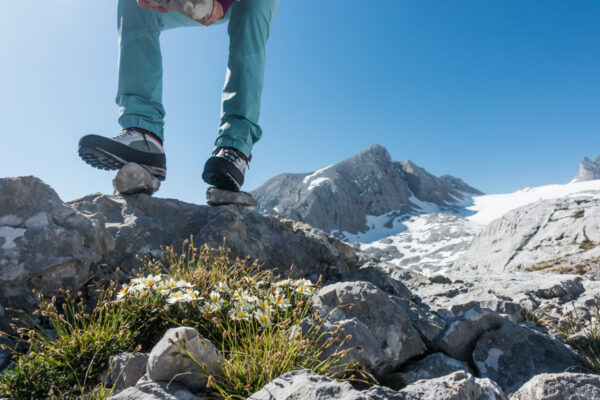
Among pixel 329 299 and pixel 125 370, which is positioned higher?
pixel 329 299

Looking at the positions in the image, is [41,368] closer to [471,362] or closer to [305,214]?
[471,362]

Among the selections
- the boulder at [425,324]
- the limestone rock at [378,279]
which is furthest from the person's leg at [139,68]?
the boulder at [425,324]

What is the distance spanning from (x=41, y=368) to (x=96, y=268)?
1541mm

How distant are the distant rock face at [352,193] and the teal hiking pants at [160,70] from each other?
107 m

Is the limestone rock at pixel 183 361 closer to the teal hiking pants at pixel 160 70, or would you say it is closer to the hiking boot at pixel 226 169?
the hiking boot at pixel 226 169

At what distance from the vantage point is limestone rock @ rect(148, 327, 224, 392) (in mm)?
1582

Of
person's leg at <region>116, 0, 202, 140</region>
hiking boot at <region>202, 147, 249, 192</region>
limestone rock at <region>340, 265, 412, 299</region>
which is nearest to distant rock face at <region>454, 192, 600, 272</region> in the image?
limestone rock at <region>340, 265, 412, 299</region>

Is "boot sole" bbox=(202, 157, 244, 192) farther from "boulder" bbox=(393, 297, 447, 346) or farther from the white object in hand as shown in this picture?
"boulder" bbox=(393, 297, 447, 346)

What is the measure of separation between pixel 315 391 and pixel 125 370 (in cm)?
121

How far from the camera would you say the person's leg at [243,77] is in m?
4.35

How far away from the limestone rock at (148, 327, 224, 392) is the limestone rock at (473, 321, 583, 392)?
2155 mm

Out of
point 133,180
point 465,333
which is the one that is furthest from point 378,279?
point 133,180

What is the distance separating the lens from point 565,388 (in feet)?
4.34

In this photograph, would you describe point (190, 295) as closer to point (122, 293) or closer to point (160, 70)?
Result: point (122, 293)
